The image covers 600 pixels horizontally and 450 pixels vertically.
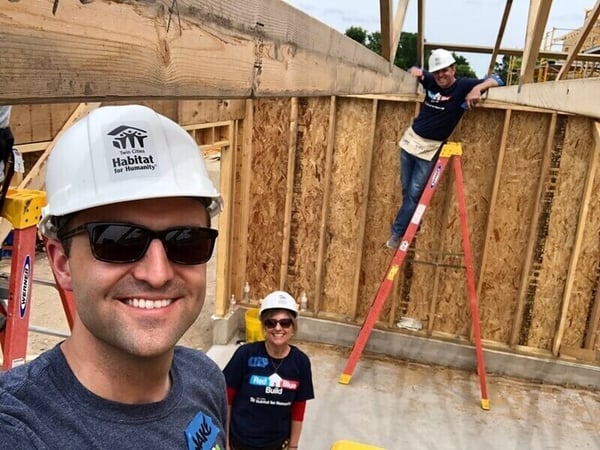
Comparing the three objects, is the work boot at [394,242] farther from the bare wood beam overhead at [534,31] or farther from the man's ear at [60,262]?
the man's ear at [60,262]

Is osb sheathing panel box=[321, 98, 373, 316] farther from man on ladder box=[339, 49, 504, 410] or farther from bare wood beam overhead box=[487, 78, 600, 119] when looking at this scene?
bare wood beam overhead box=[487, 78, 600, 119]

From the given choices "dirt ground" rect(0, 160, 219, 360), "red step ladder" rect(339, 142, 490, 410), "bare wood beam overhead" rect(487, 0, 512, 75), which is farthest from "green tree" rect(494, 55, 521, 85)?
"dirt ground" rect(0, 160, 219, 360)

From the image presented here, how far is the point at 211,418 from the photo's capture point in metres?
1.32

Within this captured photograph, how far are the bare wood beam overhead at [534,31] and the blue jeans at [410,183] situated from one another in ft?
7.35

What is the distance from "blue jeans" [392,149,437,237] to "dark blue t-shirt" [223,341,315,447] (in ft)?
9.84

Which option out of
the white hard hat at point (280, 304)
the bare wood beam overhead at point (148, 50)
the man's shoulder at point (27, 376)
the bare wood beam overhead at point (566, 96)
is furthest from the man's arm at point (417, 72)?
the man's shoulder at point (27, 376)

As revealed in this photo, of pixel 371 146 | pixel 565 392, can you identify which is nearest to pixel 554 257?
pixel 565 392

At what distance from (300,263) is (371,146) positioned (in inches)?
72.0

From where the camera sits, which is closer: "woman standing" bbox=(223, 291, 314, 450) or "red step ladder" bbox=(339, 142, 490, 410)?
"woman standing" bbox=(223, 291, 314, 450)

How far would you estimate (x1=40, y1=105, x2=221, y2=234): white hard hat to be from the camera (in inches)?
40.2

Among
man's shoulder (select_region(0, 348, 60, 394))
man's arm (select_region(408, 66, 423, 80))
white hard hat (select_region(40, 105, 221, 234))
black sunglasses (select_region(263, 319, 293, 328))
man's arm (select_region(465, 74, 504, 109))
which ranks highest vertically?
man's arm (select_region(408, 66, 423, 80))

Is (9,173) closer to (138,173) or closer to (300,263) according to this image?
(138,173)

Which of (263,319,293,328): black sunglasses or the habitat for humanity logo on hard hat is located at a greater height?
the habitat for humanity logo on hard hat

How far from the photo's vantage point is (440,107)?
205 inches
